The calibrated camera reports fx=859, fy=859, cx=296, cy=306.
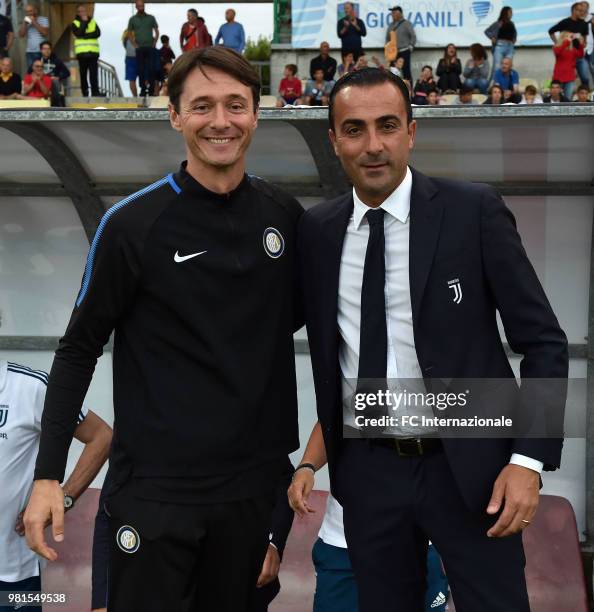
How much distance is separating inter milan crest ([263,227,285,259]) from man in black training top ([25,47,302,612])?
0.06 ft

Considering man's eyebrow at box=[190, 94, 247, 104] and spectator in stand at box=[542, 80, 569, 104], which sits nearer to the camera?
man's eyebrow at box=[190, 94, 247, 104]

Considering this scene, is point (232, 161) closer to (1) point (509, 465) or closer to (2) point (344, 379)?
(2) point (344, 379)

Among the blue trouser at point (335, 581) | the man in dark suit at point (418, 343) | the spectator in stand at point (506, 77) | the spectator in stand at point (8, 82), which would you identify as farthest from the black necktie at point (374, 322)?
the spectator in stand at point (506, 77)

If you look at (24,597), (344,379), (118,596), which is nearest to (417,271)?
(344,379)

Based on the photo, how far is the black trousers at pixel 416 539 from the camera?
212 centimetres

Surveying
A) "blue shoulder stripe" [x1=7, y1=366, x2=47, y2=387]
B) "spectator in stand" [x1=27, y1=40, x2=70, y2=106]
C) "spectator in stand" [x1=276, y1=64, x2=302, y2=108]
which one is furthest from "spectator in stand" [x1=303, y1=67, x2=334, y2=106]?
"blue shoulder stripe" [x1=7, y1=366, x2=47, y2=387]

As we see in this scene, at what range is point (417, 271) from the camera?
2.14 metres

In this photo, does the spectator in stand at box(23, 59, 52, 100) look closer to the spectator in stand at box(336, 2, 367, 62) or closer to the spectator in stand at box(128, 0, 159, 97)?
the spectator in stand at box(128, 0, 159, 97)

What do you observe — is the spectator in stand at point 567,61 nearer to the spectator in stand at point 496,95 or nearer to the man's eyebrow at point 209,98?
the spectator in stand at point 496,95

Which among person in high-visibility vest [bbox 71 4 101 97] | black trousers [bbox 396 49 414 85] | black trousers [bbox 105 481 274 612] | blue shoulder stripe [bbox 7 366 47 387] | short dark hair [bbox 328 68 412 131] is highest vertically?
person in high-visibility vest [bbox 71 4 101 97]

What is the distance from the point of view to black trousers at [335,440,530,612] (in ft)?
6.95

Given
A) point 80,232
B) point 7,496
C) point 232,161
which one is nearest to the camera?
point 232,161

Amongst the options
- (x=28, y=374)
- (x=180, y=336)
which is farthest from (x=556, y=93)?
(x=180, y=336)

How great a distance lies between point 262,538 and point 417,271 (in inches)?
33.0
